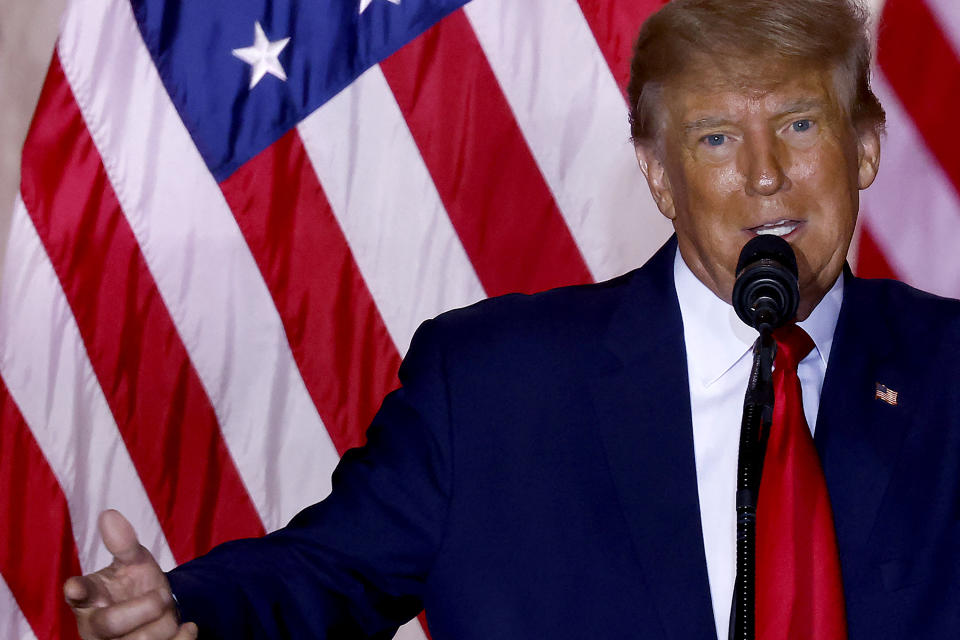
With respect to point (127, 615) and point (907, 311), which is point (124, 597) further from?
point (907, 311)

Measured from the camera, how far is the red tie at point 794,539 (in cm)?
135

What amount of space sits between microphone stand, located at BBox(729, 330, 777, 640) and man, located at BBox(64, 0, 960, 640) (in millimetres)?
377

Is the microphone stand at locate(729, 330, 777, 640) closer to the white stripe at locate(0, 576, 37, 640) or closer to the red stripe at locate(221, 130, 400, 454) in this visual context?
the red stripe at locate(221, 130, 400, 454)

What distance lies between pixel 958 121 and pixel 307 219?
4.36 ft

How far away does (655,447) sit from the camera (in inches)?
60.8

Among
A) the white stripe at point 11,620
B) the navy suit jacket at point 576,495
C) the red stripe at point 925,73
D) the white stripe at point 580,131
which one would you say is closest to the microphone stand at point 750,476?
the navy suit jacket at point 576,495

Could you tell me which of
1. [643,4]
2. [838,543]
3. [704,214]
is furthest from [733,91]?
[643,4]

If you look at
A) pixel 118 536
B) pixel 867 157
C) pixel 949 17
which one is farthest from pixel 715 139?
pixel 949 17

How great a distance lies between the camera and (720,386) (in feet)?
5.31

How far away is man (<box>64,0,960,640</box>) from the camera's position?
148cm

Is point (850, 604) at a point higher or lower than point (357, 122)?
lower

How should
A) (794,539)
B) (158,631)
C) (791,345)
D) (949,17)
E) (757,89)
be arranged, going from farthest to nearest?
(949,17) → (757,89) → (791,345) → (794,539) → (158,631)

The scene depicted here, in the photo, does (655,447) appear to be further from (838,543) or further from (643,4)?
(643,4)

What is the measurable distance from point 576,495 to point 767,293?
0.52 meters
